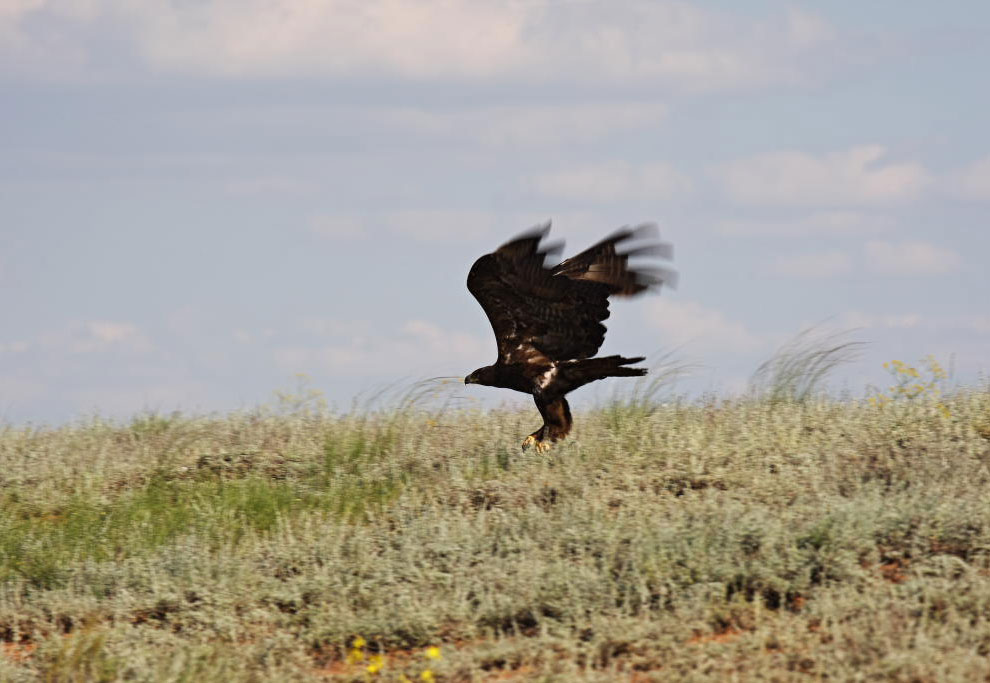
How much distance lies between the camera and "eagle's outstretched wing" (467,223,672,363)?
9.51m

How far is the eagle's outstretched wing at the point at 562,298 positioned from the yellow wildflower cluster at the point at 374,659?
367 centimetres

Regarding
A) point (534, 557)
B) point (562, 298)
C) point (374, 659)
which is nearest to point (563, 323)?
point (562, 298)

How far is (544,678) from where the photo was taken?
18.5ft

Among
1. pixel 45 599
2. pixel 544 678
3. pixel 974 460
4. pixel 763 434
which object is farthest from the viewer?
pixel 763 434

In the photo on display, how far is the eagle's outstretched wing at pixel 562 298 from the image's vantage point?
951cm

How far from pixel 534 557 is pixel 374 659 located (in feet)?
4.22

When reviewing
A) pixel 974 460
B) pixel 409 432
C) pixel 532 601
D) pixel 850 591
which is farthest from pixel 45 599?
pixel 974 460

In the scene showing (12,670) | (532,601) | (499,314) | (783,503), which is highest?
(499,314)

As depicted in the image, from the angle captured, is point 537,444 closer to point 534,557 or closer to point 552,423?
point 552,423

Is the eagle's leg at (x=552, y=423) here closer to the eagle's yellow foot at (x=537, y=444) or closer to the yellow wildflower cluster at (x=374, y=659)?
the eagle's yellow foot at (x=537, y=444)

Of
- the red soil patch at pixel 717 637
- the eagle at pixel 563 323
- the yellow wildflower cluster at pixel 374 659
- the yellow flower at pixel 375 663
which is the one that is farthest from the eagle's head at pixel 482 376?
the red soil patch at pixel 717 637

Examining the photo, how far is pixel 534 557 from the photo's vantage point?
7.14 meters

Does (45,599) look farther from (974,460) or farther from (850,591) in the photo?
(974,460)

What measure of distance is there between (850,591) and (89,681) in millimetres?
4023
